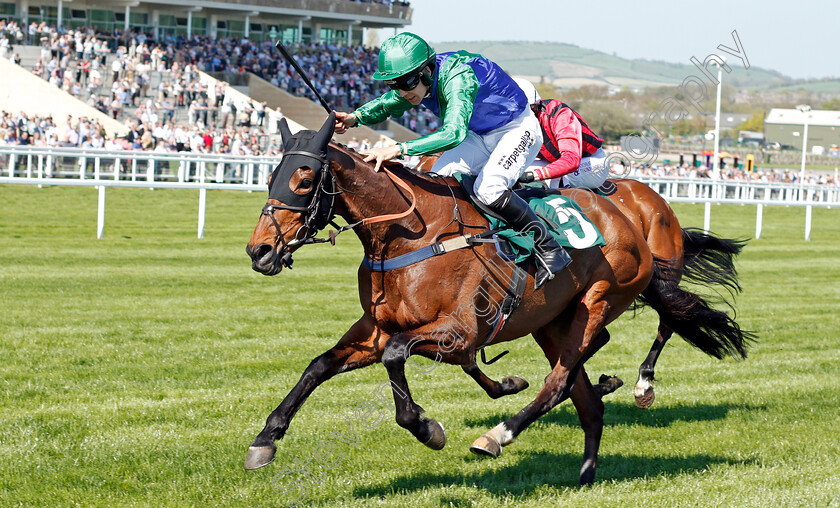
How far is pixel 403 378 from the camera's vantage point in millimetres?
4078

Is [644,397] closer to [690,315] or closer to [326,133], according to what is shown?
[690,315]

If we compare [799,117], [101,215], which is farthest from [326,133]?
[799,117]

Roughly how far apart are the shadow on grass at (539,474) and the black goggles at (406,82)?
1.84 meters

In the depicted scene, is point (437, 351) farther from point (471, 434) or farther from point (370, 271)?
point (471, 434)

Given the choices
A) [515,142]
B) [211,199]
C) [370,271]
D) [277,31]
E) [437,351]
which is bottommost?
[211,199]

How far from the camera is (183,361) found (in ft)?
22.8

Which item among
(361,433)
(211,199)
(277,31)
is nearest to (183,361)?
(361,433)

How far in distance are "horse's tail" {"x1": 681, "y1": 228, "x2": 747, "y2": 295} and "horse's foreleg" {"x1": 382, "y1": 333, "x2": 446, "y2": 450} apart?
3.44 m

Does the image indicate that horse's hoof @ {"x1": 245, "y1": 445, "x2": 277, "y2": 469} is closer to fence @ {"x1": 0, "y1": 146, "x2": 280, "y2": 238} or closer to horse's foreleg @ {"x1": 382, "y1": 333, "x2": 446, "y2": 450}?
horse's foreleg @ {"x1": 382, "y1": 333, "x2": 446, "y2": 450}

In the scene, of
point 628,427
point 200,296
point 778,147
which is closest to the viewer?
point 628,427

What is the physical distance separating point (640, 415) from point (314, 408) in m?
2.10

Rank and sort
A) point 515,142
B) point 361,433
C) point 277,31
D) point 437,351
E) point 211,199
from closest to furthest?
point 437,351
point 515,142
point 361,433
point 211,199
point 277,31

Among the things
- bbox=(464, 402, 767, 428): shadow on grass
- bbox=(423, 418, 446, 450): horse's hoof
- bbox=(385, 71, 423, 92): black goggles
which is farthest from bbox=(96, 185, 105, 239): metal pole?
bbox=(423, 418, 446, 450): horse's hoof

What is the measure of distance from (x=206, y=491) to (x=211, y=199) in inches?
664
